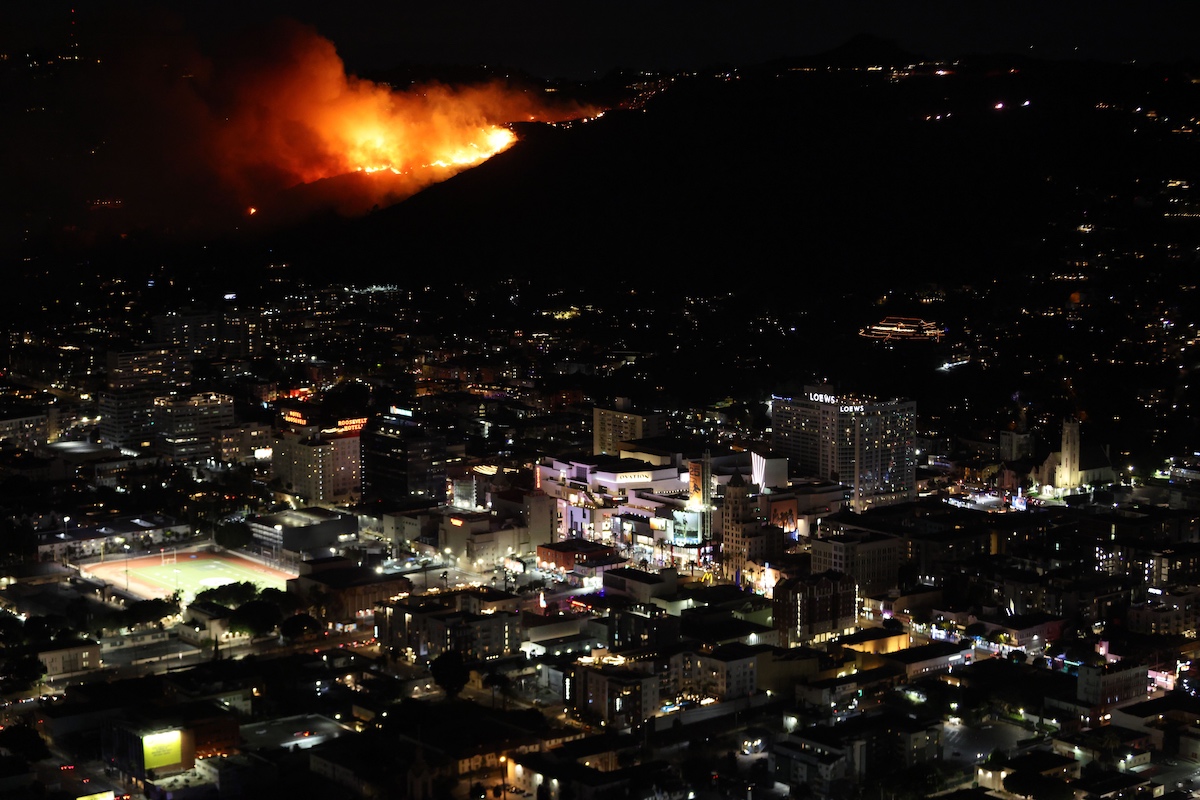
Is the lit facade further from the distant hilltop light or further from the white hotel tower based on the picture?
the distant hilltop light

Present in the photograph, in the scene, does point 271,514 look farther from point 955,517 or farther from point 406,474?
point 955,517

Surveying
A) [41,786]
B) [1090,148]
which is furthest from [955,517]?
[1090,148]

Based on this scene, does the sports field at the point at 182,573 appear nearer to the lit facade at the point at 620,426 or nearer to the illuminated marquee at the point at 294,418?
the illuminated marquee at the point at 294,418

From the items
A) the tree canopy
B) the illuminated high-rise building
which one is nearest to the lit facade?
the illuminated high-rise building

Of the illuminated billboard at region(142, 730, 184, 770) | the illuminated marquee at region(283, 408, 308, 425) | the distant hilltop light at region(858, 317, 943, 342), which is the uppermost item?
the distant hilltop light at region(858, 317, 943, 342)

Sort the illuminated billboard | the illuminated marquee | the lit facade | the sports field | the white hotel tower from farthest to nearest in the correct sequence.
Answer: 1. the illuminated marquee
2. the lit facade
3. the white hotel tower
4. the sports field
5. the illuminated billboard

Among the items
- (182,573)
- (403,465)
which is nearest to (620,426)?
(403,465)

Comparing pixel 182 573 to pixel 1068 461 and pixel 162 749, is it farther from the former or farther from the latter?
pixel 1068 461
